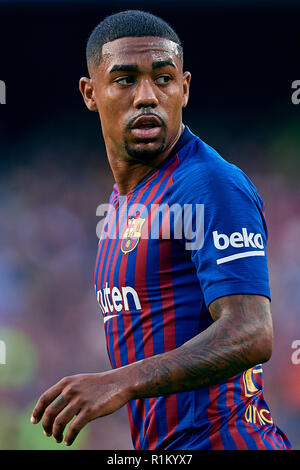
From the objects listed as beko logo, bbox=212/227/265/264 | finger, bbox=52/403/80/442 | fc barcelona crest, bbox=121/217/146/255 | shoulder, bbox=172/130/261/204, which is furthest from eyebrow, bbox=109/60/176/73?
finger, bbox=52/403/80/442

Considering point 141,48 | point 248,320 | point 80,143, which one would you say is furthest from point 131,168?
point 80,143

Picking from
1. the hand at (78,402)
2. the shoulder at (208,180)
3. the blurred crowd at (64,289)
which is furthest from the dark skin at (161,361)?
the blurred crowd at (64,289)

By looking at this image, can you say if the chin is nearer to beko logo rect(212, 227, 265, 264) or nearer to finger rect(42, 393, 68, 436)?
beko logo rect(212, 227, 265, 264)

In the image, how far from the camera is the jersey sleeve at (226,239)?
200cm

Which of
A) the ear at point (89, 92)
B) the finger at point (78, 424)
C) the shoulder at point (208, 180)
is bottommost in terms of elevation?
the finger at point (78, 424)

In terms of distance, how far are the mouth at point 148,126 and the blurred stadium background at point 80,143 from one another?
12.6 feet

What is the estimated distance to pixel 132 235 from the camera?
8.13 ft

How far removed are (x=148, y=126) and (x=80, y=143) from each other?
4192 mm

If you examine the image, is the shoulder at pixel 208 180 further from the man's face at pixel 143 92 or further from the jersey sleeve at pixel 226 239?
the man's face at pixel 143 92

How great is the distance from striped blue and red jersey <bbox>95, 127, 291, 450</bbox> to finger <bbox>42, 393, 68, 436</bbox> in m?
0.52

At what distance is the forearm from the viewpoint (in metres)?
1.90

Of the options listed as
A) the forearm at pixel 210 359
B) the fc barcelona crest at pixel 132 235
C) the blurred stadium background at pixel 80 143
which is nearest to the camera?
the forearm at pixel 210 359
